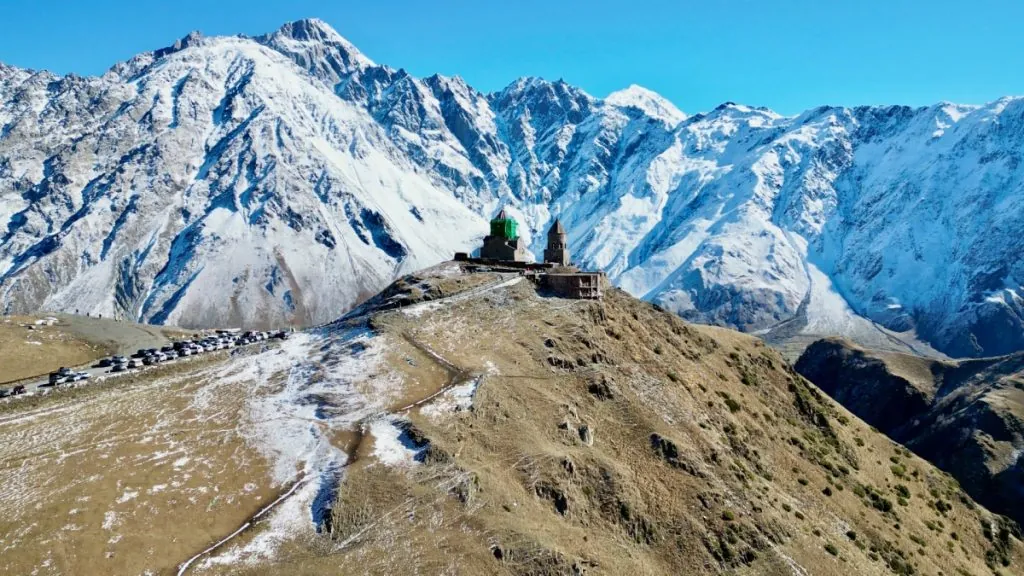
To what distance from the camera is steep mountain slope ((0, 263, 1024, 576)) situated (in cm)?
4978

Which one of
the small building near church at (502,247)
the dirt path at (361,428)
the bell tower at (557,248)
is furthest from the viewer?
the bell tower at (557,248)

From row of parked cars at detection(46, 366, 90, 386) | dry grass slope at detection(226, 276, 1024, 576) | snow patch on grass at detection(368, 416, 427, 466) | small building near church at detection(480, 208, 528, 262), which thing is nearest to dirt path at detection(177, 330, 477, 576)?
snow patch on grass at detection(368, 416, 427, 466)

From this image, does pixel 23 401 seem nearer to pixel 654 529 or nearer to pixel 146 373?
pixel 146 373

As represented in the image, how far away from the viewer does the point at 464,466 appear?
189 ft

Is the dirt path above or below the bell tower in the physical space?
below

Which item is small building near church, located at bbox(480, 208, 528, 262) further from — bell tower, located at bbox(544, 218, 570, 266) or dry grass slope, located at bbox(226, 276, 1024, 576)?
dry grass slope, located at bbox(226, 276, 1024, 576)

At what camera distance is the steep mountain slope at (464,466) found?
49.8 m

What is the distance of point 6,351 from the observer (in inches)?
5108

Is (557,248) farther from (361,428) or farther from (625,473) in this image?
(361,428)

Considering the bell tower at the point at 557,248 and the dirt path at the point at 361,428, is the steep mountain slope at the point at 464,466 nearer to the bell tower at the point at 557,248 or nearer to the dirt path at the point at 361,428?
the dirt path at the point at 361,428

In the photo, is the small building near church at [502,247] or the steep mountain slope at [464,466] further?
the small building near church at [502,247]

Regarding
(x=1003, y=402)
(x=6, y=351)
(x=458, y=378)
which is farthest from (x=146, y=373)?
(x=1003, y=402)

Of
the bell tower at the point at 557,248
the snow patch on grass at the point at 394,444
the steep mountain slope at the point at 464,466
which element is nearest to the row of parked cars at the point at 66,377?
the steep mountain slope at the point at 464,466

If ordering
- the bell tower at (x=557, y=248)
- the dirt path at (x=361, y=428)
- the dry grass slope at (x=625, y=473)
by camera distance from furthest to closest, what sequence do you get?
the bell tower at (x=557, y=248)
the dry grass slope at (x=625, y=473)
the dirt path at (x=361, y=428)
